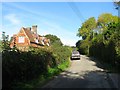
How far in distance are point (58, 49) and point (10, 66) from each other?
18.6m

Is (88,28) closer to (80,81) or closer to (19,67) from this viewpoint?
(80,81)

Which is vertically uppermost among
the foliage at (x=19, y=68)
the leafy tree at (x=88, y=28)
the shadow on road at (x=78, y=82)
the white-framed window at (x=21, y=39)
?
the leafy tree at (x=88, y=28)

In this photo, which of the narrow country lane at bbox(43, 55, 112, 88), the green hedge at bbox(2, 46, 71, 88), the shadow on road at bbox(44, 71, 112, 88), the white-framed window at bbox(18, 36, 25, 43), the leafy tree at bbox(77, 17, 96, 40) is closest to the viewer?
the green hedge at bbox(2, 46, 71, 88)

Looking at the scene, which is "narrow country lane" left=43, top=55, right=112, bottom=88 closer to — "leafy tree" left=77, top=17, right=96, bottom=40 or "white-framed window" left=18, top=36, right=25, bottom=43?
"white-framed window" left=18, top=36, right=25, bottom=43

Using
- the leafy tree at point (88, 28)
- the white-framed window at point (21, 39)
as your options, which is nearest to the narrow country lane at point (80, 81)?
the white-framed window at point (21, 39)

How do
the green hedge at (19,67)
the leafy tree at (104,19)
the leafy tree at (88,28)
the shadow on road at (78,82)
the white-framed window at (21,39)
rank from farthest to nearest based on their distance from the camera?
the leafy tree at (88,28) < the leafy tree at (104,19) < the white-framed window at (21,39) < the shadow on road at (78,82) < the green hedge at (19,67)

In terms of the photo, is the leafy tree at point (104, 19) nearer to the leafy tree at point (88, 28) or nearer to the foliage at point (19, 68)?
the leafy tree at point (88, 28)

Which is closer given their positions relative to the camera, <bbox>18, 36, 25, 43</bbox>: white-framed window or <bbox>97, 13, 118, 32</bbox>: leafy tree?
<bbox>18, 36, 25, 43</bbox>: white-framed window

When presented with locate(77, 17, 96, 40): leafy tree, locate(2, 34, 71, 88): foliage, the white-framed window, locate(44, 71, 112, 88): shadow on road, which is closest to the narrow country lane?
locate(44, 71, 112, 88): shadow on road

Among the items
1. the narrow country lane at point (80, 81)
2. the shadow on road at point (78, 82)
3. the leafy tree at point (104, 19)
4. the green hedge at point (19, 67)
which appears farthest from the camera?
the leafy tree at point (104, 19)

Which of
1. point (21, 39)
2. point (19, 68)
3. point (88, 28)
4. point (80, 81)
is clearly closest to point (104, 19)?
point (88, 28)

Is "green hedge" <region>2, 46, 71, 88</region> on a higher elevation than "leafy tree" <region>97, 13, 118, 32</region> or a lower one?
lower

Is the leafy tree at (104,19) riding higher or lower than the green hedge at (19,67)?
higher

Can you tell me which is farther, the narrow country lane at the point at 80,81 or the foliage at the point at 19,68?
the narrow country lane at the point at 80,81
